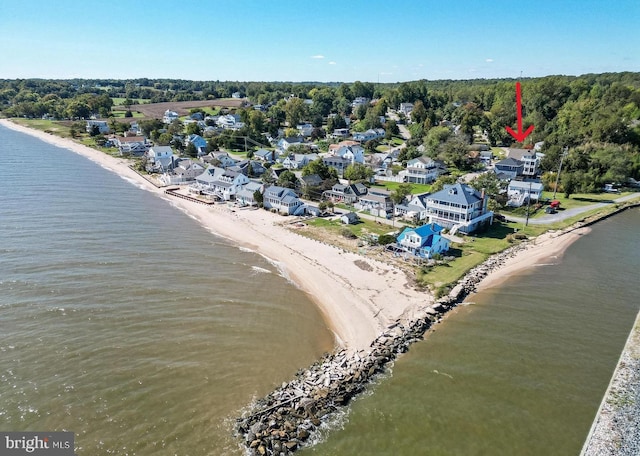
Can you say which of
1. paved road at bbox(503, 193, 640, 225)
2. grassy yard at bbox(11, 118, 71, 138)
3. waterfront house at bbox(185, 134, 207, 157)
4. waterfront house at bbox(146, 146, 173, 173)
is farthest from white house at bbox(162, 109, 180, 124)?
paved road at bbox(503, 193, 640, 225)

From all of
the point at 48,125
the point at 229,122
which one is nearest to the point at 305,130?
the point at 229,122

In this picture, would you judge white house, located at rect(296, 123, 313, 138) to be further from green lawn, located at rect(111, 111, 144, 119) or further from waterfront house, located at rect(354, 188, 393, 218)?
green lawn, located at rect(111, 111, 144, 119)

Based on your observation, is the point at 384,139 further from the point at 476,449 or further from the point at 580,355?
the point at 476,449

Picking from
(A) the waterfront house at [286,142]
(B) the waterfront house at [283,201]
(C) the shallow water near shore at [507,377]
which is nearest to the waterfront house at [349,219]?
(B) the waterfront house at [283,201]

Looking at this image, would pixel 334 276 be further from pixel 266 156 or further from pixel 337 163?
pixel 266 156

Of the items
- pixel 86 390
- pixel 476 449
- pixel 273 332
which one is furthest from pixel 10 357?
pixel 476 449

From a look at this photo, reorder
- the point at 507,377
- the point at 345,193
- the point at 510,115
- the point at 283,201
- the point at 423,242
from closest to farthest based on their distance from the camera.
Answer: the point at 507,377
the point at 423,242
the point at 283,201
the point at 345,193
the point at 510,115

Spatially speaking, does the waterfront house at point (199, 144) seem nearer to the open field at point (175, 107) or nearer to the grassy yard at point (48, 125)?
the grassy yard at point (48, 125)
